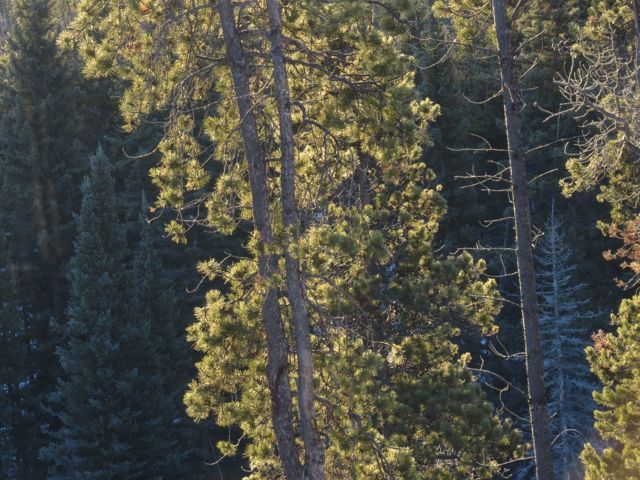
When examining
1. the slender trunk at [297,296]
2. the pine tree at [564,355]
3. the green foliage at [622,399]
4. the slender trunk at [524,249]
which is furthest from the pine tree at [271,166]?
the pine tree at [564,355]

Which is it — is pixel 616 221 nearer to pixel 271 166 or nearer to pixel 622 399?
pixel 622 399

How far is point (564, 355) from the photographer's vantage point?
93.1 feet

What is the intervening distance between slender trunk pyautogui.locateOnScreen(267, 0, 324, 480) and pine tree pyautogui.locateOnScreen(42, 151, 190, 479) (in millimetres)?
16540

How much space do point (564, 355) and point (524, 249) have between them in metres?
18.9

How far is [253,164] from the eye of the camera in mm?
9047

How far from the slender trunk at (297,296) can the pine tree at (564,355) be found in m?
18.9

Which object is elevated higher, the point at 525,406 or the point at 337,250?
the point at 337,250

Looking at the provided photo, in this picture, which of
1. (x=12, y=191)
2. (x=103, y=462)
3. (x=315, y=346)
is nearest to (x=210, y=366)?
(x=315, y=346)

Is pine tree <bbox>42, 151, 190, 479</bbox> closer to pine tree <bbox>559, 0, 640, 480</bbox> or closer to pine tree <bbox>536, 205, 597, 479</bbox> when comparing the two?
pine tree <bbox>536, 205, 597, 479</bbox>

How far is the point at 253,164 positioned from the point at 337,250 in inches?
69.5

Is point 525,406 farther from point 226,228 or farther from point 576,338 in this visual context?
point 226,228

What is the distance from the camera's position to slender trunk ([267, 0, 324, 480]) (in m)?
8.66

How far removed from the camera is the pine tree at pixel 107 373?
2412 cm

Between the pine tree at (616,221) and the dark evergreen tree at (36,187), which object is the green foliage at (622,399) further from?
the dark evergreen tree at (36,187)
